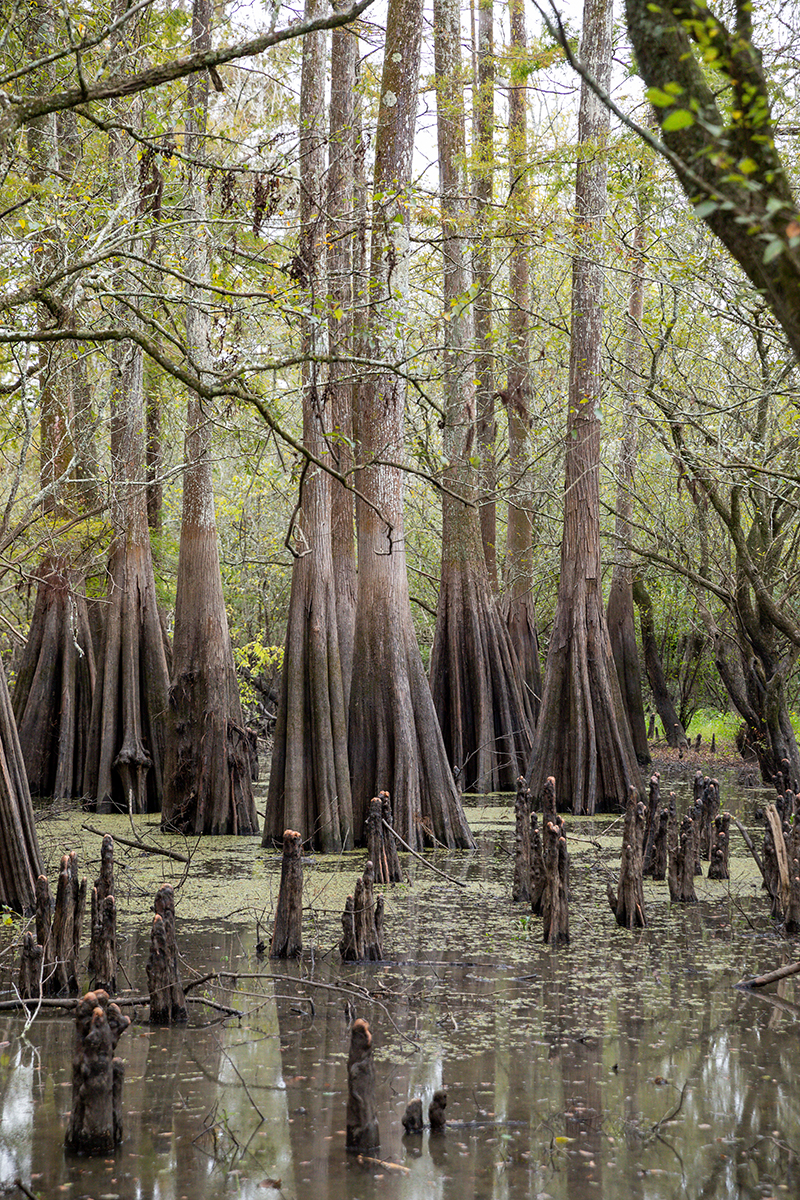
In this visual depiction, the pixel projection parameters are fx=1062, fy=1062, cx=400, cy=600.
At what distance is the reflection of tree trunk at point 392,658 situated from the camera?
811cm

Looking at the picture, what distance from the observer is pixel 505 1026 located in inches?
166

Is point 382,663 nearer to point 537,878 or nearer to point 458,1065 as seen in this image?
point 537,878

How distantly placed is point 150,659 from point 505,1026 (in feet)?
24.7

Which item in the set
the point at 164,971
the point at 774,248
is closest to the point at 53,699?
the point at 164,971

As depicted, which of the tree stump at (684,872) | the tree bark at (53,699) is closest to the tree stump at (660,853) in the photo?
the tree stump at (684,872)

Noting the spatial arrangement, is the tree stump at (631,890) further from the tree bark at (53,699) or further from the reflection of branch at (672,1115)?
the tree bark at (53,699)

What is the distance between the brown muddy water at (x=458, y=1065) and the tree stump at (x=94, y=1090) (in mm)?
64

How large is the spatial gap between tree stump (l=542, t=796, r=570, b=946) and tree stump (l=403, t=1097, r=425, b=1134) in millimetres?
2244

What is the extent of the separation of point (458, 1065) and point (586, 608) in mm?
7210

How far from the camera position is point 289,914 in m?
5.17

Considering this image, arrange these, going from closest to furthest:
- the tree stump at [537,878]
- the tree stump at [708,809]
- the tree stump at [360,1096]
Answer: the tree stump at [360,1096] → the tree stump at [537,878] → the tree stump at [708,809]

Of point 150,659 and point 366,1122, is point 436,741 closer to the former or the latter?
point 150,659

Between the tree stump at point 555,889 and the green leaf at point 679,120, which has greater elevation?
the green leaf at point 679,120

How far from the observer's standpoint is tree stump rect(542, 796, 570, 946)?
17.7ft
